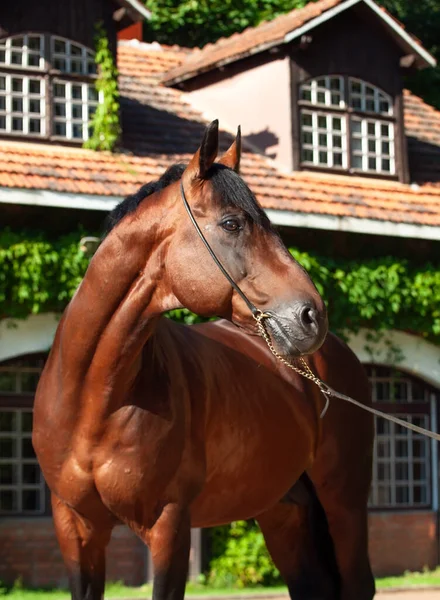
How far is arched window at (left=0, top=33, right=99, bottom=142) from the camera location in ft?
37.4

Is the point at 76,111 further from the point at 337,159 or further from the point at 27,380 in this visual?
the point at 337,159

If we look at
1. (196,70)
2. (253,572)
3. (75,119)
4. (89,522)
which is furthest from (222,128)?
(89,522)

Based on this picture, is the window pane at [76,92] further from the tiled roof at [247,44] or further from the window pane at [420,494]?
the window pane at [420,494]

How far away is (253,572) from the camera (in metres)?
11.5

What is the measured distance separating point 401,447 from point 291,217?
11.6ft

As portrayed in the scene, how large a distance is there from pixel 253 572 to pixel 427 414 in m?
3.16

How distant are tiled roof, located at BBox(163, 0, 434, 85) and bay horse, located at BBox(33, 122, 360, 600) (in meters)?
8.74

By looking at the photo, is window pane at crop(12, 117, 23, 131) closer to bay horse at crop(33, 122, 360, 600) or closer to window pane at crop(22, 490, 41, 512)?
window pane at crop(22, 490, 41, 512)

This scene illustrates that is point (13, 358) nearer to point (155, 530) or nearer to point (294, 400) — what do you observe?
point (294, 400)

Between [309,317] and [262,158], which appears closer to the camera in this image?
[309,317]

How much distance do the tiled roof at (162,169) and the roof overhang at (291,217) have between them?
0.18 ft

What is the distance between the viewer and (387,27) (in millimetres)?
13609

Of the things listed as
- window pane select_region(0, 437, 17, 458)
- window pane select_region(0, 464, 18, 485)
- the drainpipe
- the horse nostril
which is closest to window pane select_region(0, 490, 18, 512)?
window pane select_region(0, 464, 18, 485)

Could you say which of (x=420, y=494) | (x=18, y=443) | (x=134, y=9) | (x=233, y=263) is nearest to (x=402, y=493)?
(x=420, y=494)
